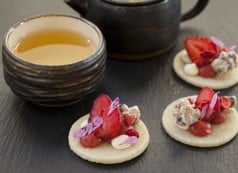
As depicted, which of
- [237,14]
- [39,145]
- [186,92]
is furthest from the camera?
[237,14]

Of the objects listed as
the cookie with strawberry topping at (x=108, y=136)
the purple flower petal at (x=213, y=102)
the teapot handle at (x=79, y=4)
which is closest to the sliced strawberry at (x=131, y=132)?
the cookie with strawberry topping at (x=108, y=136)

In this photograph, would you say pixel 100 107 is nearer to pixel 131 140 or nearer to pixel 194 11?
pixel 131 140

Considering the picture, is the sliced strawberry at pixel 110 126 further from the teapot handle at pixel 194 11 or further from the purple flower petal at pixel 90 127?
the teapot handle at pixel 194 11

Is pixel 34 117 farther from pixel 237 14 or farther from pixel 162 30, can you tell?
pixel 237 14

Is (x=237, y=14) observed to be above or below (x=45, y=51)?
below

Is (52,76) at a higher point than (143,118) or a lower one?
higher

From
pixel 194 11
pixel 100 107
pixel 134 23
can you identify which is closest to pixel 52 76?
pixel 100 107

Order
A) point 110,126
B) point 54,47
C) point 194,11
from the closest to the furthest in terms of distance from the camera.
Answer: point 110,126 → point 54,47 → point 194,11

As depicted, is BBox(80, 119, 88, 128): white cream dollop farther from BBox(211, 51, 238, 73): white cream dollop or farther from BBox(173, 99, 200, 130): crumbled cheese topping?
BBox(211, 51, 238, 73): white cream dollop

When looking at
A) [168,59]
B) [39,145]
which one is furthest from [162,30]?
[39,145]
